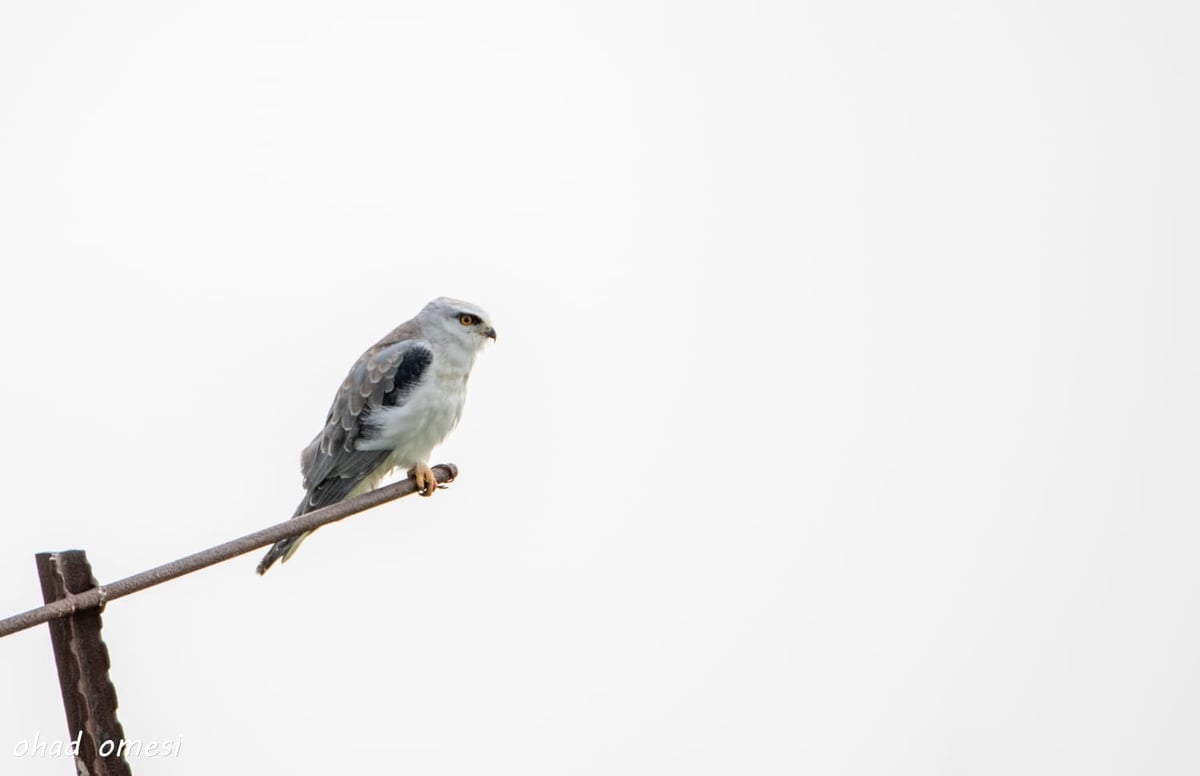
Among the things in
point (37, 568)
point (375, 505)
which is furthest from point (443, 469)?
point (37, 568)

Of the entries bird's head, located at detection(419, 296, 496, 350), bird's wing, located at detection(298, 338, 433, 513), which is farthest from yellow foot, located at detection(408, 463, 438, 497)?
bird's head, located at detection(419, 296, 496, 350)

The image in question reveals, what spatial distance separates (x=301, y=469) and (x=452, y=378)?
3.87ft

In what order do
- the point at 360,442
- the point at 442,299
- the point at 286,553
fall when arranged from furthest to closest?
the point at 442,299 < the point at 360,442 < the point at 286,553

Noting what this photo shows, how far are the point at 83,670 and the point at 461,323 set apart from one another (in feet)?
18.4

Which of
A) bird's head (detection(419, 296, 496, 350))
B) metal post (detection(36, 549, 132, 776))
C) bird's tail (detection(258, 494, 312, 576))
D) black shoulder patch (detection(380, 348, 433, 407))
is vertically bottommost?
metal post (detection(36, 549, 132, 776))

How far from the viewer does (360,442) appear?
28.0 feet

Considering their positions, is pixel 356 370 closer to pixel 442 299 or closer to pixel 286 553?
pixel 442 299

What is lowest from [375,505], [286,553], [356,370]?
[375,505]

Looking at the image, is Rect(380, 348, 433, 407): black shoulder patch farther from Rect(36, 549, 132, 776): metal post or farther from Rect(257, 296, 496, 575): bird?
Rect(36, 549, 132, 776): metal post

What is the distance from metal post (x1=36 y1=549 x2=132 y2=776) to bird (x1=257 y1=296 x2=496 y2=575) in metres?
4.67

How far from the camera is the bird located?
845 cm

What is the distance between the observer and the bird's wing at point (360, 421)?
27.9 ft

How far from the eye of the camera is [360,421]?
857 cm

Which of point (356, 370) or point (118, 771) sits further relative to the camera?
point (356, 370)
